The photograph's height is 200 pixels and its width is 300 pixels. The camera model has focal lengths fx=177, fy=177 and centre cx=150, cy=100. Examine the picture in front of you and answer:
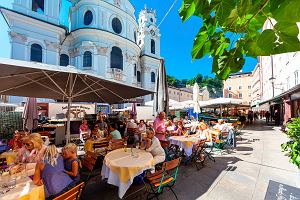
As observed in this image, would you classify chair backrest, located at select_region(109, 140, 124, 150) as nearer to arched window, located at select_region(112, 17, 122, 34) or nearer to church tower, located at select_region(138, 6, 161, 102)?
arched window, located at select_region(112, 17, 122, 34)

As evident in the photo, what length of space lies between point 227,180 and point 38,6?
97.8 ft

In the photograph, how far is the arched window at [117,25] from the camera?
29.1 meters

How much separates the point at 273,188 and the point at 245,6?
543cm

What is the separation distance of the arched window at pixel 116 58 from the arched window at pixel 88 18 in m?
5.33

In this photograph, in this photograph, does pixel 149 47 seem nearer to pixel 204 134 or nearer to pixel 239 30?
pixel 204 134

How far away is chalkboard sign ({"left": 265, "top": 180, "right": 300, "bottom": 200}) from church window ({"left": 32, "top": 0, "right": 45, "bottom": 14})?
99.0ft

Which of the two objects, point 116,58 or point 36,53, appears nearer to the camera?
point 36,53

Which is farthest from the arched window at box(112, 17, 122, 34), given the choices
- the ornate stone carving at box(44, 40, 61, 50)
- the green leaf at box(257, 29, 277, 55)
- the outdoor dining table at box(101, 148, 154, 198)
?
the green leaf at box(257, 29, 277, 55)

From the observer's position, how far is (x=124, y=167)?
3869mm

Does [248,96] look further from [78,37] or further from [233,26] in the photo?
[233,26]

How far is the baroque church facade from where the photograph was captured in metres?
21.9

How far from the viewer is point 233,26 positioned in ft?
3.76

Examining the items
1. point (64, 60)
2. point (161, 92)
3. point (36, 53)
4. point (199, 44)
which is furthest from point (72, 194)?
point (64, 60)

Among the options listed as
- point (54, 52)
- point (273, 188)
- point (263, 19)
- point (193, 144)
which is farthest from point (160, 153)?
point (54, 52)
